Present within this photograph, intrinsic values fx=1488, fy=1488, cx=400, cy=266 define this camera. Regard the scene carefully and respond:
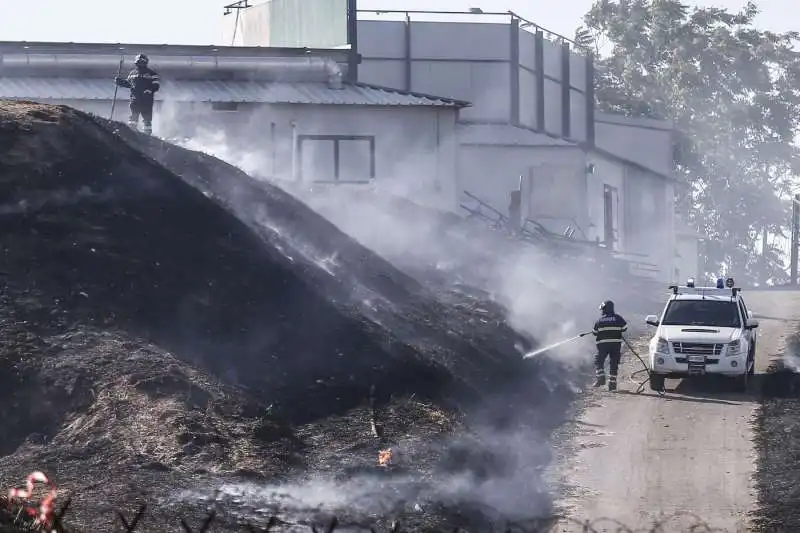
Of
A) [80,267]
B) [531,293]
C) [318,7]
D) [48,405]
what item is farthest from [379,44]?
[48,405]

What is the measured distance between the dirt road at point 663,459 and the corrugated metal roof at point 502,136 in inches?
1105

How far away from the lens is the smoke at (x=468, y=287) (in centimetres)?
1873

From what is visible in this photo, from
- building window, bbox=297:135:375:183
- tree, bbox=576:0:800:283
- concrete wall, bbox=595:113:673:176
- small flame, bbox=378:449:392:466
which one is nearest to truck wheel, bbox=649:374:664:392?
small flame, bbox=378:449:392:466

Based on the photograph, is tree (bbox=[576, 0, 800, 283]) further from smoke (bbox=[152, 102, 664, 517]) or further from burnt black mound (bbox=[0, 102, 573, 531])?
burnt black mound (bbox=[0, 102, 573, 531])

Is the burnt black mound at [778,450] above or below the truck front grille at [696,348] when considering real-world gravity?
below

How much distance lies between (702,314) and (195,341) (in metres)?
11.2

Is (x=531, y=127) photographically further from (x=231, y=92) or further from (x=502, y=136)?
(x=231, y=92)

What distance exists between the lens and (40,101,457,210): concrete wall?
156 feet

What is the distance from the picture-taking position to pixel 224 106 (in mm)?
47688

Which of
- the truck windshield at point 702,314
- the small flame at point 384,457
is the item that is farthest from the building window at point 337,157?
the small flame at point 384,457

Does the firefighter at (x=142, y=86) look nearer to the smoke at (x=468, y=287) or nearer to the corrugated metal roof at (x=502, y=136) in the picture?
the smoke at (x=468, y=287)

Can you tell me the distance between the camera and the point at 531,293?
41.4m

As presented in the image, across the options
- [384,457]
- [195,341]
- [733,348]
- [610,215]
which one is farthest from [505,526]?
[610,215]

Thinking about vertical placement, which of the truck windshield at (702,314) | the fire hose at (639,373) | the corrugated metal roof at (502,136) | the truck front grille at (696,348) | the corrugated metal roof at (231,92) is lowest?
the fire hose at (639,373)
